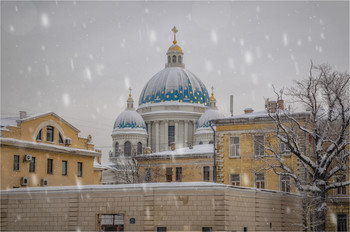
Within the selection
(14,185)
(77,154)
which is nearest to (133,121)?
(77,154)

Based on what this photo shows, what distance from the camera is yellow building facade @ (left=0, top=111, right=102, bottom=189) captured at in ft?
144

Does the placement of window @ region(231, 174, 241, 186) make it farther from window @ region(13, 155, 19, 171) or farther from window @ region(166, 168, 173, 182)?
window @ region(13, 155, 19, 171)

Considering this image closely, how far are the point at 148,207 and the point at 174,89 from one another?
267 ft

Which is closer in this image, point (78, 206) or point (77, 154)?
point (78, 206)

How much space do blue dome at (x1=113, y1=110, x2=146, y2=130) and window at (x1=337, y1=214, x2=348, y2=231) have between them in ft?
205

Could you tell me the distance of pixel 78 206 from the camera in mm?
31438

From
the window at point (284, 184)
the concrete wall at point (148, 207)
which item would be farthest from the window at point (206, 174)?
the concrete wall at point (148, 207)

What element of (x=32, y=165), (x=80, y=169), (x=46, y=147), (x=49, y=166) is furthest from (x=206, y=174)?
(x=32, y=165)

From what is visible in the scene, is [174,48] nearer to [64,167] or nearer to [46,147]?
[64,167]

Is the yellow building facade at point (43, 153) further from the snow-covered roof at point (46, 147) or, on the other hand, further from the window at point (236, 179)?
the window at point (236, 179)

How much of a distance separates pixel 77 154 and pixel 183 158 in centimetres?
1555

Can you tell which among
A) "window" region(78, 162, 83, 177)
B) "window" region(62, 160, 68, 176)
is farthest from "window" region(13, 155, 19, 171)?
"window" region(78, 162, 83, 177)

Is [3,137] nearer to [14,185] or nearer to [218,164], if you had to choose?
[14,185]

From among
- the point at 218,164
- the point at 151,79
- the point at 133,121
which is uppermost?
the point at 151,79
